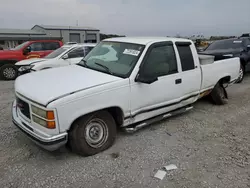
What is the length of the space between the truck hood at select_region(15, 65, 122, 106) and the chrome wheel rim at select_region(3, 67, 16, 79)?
279 inches

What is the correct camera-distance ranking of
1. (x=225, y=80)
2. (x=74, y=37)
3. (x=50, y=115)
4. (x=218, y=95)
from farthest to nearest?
(x=74, y=37)
(x=225, y=80)
(x=218, y=95)
(x=50, y=115)

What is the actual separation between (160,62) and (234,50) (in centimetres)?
647

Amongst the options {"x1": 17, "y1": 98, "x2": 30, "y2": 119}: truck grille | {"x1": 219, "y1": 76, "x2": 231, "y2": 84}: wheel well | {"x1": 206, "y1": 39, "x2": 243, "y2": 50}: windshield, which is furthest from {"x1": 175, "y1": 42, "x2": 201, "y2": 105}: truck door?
{"x1": 206, "y1": 39, "x2": 243, "y2": 50}: windshield

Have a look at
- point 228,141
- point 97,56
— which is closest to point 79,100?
point 97,56

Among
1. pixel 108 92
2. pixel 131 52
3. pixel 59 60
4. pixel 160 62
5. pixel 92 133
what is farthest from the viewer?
pixel 59 60

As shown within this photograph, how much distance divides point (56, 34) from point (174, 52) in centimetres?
3613

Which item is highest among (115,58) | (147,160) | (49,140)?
(115,58)

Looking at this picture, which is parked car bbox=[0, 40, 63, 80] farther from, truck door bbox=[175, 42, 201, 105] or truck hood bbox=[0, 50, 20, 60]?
truck door bbox=[175, 42, 201, 105]

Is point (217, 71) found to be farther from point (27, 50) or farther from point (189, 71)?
point (27, 50)

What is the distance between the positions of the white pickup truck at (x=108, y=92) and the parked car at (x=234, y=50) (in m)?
4.44

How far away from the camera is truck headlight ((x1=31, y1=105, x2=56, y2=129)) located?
2.77m

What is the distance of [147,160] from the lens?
326 cm

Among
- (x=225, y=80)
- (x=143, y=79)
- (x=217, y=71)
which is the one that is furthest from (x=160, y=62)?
(x=225, y=80)

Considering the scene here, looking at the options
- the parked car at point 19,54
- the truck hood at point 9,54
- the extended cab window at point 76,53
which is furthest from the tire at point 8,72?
the extended cab window at point 76,53
